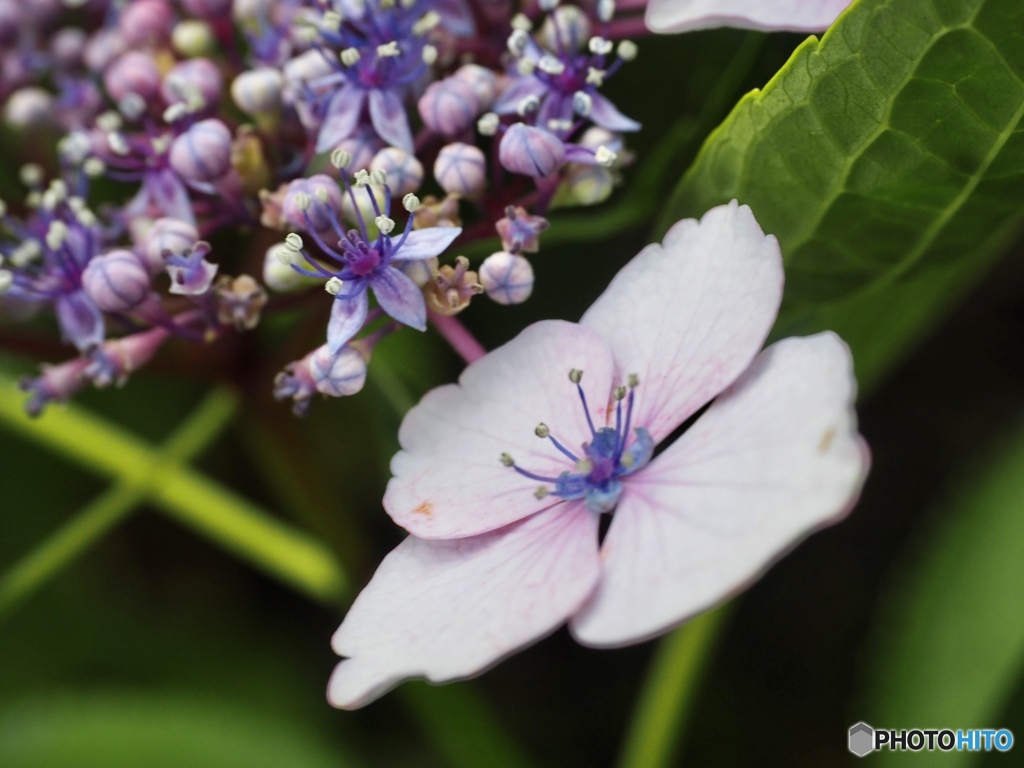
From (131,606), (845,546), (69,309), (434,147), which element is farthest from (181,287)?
(131,606)

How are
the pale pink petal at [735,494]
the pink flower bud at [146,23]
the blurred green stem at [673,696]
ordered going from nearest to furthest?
the pale pink petal at [735,494]
the pink flower bud at [146,23]
the blurred green stem at [673,696]

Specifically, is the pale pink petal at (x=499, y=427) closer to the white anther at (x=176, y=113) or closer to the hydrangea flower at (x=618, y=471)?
the hydrangea flower at (x=618, y=471)

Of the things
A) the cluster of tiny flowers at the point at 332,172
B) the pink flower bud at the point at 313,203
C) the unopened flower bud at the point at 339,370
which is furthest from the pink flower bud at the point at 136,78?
the unopened flower bud at the point at 339,370

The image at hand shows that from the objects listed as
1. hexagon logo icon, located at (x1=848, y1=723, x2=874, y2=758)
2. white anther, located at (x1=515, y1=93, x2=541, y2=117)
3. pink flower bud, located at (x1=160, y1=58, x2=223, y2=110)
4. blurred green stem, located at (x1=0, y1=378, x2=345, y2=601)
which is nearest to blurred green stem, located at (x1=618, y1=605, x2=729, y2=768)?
hexagon logo icon, located at (x1=848, y1=723, x2=874, y2=758)

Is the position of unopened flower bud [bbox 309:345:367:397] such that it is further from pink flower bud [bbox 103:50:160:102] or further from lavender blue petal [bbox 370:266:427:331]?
pink flower bud [bbox 103:50:160:102]

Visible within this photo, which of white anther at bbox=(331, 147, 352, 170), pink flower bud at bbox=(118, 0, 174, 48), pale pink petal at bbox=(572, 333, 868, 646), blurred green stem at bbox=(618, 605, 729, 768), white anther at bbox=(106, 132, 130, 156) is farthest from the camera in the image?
blurred green stem at bbox=(618, 605, 729, 768)

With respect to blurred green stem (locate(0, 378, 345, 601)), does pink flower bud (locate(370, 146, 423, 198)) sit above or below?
above

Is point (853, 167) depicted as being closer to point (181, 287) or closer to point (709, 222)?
point (709, 222)
